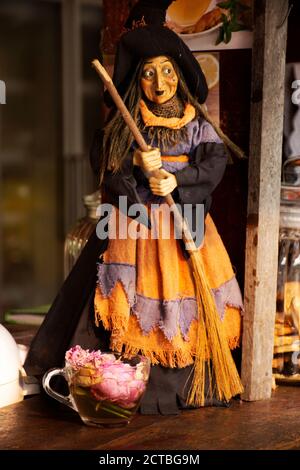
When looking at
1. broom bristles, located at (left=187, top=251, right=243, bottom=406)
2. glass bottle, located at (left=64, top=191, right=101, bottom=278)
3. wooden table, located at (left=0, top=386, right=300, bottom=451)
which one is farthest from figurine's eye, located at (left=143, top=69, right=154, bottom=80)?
glass bottle, located at (left=64, top=191, right=101, bottom=278)

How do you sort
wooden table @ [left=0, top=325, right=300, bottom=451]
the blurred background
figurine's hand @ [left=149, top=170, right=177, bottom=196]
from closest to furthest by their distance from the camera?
wooden table @ [left=0, top=325, right=300, bottom=451], figurine's hand @ [left=149, top=170, right=177, bottom=196], the blurred background

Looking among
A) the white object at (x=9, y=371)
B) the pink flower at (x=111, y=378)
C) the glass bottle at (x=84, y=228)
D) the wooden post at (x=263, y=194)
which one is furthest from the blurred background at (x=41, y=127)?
the pink flower at (x=111, y=378)

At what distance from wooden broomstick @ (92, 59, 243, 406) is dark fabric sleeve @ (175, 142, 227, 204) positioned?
4 cm

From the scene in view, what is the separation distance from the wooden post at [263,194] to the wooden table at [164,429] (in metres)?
0.10

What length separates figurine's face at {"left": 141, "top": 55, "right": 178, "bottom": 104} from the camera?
1.85 m

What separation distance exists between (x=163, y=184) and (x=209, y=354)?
36 cm

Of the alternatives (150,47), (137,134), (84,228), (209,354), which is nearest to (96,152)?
(137,134)

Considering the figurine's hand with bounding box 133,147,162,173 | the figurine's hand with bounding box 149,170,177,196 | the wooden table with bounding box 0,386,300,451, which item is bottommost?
the wooden table with bounding box 0,386,300,451

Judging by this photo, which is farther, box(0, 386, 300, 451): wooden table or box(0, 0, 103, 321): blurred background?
box(0, 0, 103, 321): blurred background

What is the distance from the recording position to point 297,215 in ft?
6.70

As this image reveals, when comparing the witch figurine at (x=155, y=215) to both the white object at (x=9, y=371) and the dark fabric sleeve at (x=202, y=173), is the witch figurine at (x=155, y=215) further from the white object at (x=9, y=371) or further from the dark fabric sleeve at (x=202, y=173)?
the white object at (x=9, y=371)

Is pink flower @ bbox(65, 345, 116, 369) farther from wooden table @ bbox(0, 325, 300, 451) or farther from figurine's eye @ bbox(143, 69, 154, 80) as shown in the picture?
figurine's eye @ bbox(143, 69, 154, 80)

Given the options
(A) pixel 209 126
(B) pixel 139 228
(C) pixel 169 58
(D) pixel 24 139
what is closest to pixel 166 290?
(B) pixel 139 228

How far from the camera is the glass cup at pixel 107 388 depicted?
1.72 metres
